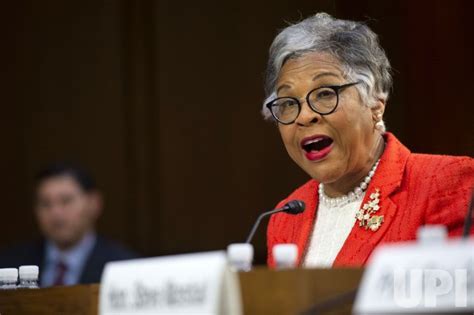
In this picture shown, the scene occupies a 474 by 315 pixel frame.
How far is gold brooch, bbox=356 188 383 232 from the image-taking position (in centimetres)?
277

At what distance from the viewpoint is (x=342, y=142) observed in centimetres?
289

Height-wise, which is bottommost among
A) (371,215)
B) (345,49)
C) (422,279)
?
(371,215)

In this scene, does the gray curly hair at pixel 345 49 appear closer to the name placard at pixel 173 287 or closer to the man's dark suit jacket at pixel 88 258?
the name placard at pixel 173 287

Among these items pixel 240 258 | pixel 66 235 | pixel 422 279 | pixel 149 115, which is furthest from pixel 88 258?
pixel 422 279

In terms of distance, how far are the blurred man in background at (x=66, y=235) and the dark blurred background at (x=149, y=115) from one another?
0.29ft

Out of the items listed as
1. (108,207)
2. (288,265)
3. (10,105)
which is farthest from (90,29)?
(288,265)

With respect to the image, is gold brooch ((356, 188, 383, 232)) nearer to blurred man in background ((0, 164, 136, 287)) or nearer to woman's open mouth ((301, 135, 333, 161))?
woman's open mouth ((301, 135, 333, 161))

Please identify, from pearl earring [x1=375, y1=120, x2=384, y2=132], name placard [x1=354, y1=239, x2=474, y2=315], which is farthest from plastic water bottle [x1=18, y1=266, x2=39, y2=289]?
name placard [x1=354, y1=239, x2=474, y2=315]

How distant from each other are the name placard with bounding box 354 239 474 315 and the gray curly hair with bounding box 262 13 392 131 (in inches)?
58.2

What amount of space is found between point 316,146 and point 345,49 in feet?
0.88

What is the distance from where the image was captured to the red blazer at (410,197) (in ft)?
8.73

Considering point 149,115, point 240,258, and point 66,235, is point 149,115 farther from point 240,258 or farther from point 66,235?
point 240,258

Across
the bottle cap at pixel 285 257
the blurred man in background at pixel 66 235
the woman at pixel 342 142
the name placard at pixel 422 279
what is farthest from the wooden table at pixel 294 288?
the blurred man in background at pixel 66 235

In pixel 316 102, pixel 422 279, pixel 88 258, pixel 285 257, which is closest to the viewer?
pixel 422 279
